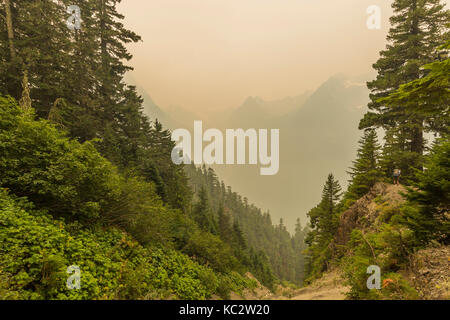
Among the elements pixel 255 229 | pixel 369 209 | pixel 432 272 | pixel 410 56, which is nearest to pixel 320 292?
pixel 432 272

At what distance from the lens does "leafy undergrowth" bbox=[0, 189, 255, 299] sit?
12.7 ft

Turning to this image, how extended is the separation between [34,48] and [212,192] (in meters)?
87.1

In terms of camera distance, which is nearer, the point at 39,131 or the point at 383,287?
the point at 383,287

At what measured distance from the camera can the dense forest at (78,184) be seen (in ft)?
14.8

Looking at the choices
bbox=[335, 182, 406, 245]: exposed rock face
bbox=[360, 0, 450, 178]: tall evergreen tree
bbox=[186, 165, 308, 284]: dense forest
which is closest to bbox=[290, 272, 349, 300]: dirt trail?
bbox=[335, 182, 406, 245]: exposed rock face

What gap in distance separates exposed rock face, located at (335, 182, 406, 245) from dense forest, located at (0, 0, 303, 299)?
8995 millimetres

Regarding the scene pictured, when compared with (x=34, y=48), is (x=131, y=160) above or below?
below

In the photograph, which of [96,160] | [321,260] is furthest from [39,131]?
[321,260]

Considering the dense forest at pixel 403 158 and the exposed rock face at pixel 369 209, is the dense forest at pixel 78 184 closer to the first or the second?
the dense forest at pixel 403 158

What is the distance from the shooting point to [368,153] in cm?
1519

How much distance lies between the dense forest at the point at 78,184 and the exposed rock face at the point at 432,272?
7.40 metres

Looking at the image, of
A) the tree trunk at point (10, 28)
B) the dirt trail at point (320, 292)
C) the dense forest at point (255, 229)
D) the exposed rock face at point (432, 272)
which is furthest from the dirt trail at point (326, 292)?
the dense forest at point (255, 229)

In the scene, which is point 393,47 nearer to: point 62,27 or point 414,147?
point 414,147

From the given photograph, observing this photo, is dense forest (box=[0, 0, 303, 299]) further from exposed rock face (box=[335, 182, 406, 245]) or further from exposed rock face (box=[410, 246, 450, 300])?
exposed rock face (box=[335, 182, 406, 245])
